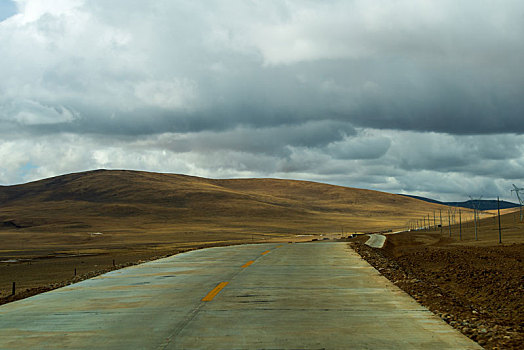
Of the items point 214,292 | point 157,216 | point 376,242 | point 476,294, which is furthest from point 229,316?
point 157,216

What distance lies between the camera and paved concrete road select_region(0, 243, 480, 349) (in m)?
7.41

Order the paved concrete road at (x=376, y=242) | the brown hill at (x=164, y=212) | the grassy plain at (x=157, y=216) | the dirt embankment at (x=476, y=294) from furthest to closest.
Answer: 1. the brown hill at (x=164, y=212)
2. the grassy plain at (x=157, y=216)
3. the paved concrete road at (x=376, y=242)
4. the dirt embankment at (x=476, y=294)

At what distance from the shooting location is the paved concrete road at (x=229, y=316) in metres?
7.41

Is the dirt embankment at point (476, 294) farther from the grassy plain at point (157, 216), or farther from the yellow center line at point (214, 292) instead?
the grassy plain at point (157, 216)

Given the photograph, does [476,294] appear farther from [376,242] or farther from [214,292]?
[376,242]

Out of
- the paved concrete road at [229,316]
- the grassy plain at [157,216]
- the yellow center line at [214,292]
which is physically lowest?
the paved concrete road at [229,316]

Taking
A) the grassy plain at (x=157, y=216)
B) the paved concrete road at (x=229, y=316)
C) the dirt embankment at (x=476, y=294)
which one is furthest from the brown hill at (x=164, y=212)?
the paved concrete road at (x=229, y=316)

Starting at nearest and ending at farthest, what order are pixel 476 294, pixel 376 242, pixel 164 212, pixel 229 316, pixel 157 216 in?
pixel 229 316, pixel 476 294, pixel 376 242, pixel 157 216, pixel 164 212

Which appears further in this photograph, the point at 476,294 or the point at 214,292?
the point at 476,294

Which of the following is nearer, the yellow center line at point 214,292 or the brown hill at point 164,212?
the yellow center line at point 214,292

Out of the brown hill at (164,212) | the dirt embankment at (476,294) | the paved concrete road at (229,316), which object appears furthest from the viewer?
the brown hill at (164,212)

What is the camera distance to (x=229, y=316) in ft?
30.2

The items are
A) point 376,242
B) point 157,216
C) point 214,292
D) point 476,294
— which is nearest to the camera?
point 214,292

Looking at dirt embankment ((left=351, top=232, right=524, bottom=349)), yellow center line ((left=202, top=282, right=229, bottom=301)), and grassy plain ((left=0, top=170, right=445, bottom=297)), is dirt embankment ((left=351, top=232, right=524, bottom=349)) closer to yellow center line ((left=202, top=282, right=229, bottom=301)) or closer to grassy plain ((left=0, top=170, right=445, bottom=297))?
yellow center line ((left=202, top=282, right=229, bottom=301))
